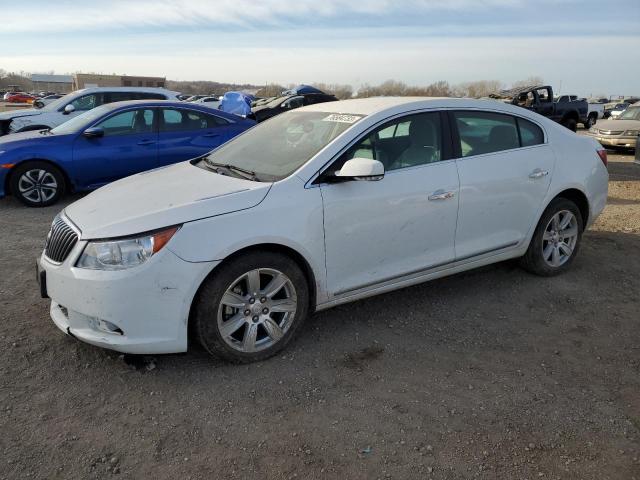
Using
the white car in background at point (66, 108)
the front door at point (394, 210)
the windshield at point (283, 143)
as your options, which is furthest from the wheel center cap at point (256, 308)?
the white car in background at point (66, 108)

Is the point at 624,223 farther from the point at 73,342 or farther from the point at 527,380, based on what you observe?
the point at 73,342

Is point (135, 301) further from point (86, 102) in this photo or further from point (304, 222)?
point (86, 102)

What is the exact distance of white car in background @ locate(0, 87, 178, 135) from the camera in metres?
10.5

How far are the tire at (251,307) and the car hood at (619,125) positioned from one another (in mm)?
13573

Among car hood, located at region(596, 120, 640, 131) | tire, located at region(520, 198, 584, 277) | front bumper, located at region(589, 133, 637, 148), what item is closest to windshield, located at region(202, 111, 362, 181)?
tire, located at region(520, 198, 584, 277)

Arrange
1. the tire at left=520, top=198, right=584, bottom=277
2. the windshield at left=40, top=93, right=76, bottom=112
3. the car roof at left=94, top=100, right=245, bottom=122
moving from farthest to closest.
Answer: the windshield at left=40, top=93, right=76, bottom=112 < the car roof at left=94, top=100, right=245, bottom=122 < the tire at left=520, top=198, right=584, bottom=277

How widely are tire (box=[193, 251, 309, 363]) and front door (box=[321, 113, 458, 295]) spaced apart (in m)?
0.30

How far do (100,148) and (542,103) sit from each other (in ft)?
51.3

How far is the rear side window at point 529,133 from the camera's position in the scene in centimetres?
446

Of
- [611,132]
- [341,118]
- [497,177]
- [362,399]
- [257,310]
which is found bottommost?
[362,399]

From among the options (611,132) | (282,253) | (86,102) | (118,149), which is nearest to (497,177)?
(282,253)

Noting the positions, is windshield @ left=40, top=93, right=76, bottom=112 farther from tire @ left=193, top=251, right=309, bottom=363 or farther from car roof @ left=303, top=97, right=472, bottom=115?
tire @ left=193, top=251, right=309, bottom=363

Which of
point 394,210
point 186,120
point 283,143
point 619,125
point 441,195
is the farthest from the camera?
point 619,125

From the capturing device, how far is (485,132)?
4.24m
